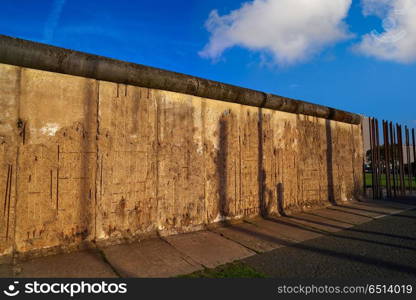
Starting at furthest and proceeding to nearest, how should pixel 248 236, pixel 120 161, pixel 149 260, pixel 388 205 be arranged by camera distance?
pixel 388 205 < pixel 248 236 < pixel 120 161 < pixel 149 260

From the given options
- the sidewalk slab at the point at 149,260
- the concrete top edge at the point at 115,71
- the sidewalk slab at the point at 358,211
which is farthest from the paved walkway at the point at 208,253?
the concrete top edge at the point at 115,71

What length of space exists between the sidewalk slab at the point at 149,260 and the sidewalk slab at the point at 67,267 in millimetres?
130

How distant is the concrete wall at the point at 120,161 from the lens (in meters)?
2.77

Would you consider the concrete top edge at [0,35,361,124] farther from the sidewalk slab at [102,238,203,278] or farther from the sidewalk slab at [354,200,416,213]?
the sidewalk slab at [354,200,416,213]

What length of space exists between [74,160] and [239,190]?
2.93 meters

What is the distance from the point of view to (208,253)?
314 centimetres

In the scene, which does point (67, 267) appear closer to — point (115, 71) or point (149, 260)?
point (149, 260)

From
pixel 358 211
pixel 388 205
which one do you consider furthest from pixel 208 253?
pixel 388 205

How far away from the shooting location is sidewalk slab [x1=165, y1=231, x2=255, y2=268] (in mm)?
2959

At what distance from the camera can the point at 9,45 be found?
2645 millimetres

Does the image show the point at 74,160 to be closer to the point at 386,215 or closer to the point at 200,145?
the point at 200,145

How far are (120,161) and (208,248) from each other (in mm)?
1714

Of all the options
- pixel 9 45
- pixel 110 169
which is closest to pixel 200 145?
pixel 110 169

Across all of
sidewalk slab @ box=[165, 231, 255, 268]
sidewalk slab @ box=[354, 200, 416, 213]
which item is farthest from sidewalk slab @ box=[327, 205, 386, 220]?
sidewalk slab @ box=[165, 231, 255, 268]
